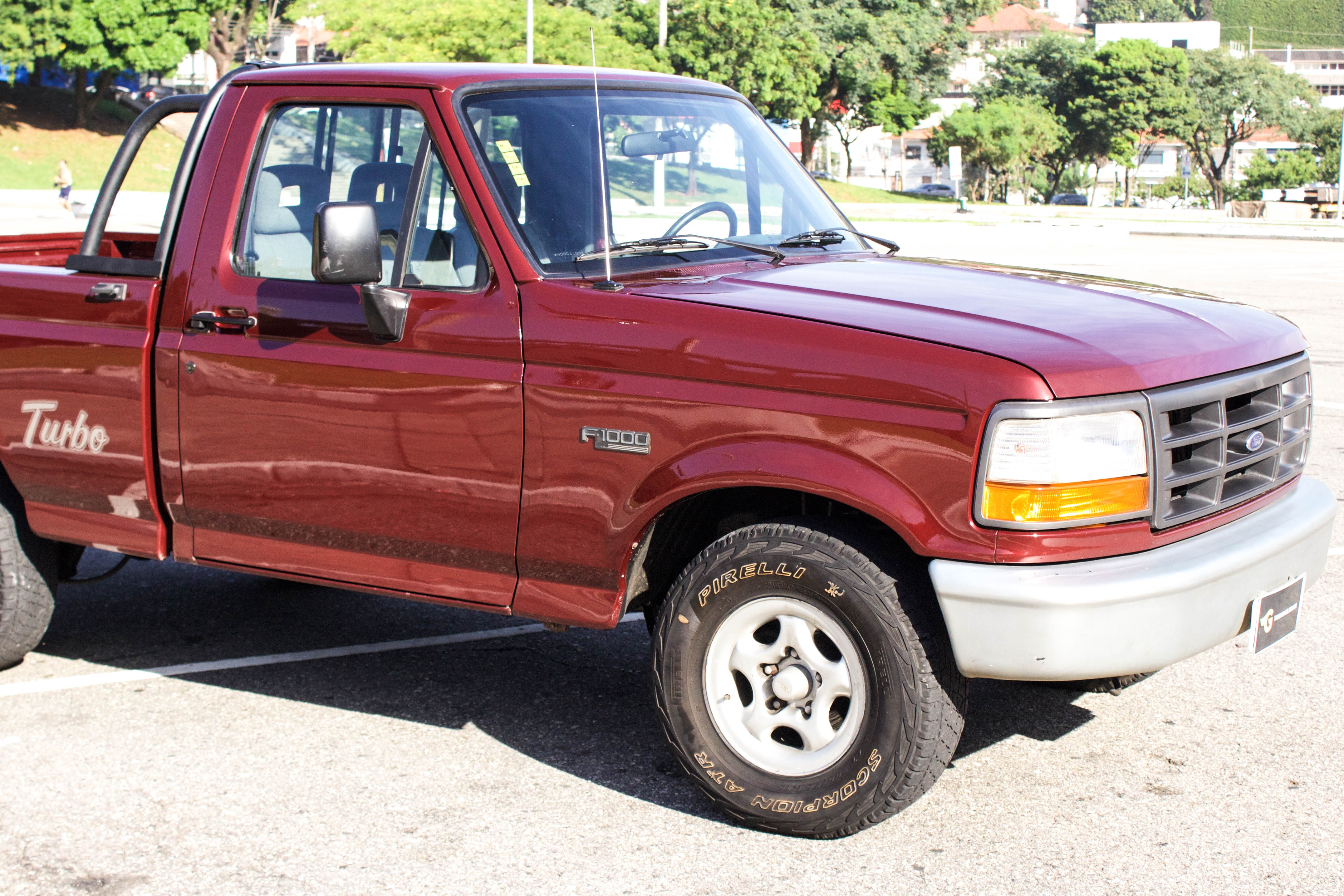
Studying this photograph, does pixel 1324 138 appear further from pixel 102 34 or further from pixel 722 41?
pixel 102 34

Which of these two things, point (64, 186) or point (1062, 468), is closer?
point (1062, 468)

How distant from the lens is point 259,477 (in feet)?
14.2

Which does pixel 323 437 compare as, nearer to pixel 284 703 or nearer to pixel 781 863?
pixel 284 703

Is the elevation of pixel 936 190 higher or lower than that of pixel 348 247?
higher

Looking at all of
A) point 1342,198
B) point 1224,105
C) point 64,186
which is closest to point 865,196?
point 1342,198

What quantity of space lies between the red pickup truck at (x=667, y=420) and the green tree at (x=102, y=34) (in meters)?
47.6

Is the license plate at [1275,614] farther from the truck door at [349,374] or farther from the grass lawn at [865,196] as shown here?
the grass lawn at [865,196]

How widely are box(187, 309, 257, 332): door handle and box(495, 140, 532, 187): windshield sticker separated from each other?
882 millimetres

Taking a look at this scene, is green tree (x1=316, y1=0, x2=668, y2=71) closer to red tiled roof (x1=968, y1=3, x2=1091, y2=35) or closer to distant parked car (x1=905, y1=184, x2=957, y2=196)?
distant parked car (x1=905, y1=184, x2=957, y2=196)

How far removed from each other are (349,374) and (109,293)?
964 millimetres

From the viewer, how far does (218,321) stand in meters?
4.32

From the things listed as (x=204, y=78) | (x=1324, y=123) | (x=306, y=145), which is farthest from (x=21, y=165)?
(x=1324, y=123)

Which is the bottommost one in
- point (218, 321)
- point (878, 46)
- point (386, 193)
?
point (218, 321)

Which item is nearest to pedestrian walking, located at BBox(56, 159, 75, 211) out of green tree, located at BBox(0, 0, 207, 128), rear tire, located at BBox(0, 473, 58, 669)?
green tree, located at BBox(0, 0, 207, 128)
